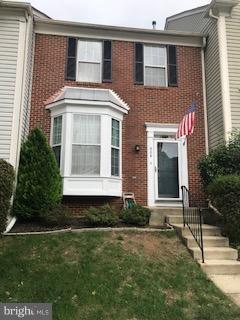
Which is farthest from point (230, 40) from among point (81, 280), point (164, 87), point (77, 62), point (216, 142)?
point (81, 280)

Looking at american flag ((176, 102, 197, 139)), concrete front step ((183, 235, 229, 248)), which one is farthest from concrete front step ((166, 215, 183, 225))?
american flag ((176, 102, 197, 139))

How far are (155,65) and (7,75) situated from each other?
4.60m

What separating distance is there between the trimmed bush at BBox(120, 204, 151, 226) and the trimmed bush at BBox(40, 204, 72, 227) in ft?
4.37

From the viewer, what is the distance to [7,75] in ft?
30.3

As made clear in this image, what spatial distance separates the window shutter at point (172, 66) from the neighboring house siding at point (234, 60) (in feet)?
5.68

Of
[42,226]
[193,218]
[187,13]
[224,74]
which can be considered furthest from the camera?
[187,13]

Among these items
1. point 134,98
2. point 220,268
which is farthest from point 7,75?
point 220,268

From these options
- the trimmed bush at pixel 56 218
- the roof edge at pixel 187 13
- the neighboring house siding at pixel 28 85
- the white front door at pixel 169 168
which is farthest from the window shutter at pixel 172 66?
the trimmed bush at pixel 56 218

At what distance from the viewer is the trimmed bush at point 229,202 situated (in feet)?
24.6

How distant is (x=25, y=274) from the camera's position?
5789 millimetres

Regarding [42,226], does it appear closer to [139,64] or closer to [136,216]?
[136,216]

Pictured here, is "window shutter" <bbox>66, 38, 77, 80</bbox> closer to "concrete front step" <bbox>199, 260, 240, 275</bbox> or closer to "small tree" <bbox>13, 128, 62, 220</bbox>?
"small tree" <bbox>13, 128, 62, 220</bbox>

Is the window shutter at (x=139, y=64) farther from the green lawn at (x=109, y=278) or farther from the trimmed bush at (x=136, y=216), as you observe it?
the green lawn at (x=109, y=278)

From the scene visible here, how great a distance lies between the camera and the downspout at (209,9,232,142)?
9.64 m
